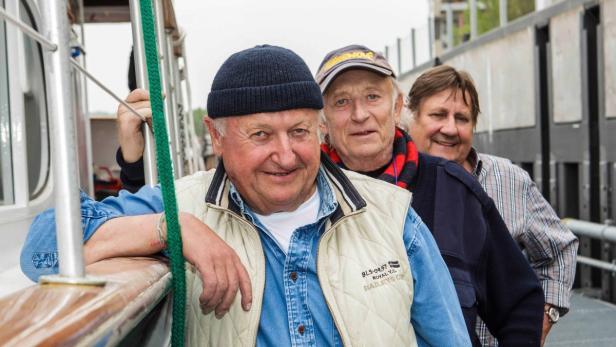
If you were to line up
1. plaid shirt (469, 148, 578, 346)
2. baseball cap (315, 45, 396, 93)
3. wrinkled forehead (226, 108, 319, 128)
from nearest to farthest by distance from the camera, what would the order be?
1. wrinkled forehead (226, 108, 319, 128)
2. baseball cap (315, 45, 396, 93)
3. plaid shirt (469, 148, 578, 346)

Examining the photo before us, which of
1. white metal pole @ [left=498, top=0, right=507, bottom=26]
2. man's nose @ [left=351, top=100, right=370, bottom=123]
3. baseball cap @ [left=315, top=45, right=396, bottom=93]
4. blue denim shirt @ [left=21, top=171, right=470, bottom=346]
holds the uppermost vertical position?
white metal pole @ [left=498, top=0, right=507, bottom=26]

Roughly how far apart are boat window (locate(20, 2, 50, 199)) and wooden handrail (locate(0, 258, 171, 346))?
68.5 inches

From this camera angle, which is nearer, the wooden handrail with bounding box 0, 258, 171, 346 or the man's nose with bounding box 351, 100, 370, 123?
the wooden handrail with bounding box 0, 258, 171, 346

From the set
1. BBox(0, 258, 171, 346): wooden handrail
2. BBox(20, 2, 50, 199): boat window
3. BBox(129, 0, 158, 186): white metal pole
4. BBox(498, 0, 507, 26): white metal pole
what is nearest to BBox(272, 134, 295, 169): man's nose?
BBox(0, 258, 171, 346): wooden handrail

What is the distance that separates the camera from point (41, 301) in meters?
1.14

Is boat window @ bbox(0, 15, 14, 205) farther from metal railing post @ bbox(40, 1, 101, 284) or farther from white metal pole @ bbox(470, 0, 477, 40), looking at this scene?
white metal pole @ bbox(470, 0, 477, 40)

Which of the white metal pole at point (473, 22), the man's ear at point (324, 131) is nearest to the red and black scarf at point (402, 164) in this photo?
the man's ear at point (324, 131)

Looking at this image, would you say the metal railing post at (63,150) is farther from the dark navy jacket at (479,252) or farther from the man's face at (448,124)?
the man's face at (448,124)

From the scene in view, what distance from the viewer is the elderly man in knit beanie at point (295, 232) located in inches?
75.7

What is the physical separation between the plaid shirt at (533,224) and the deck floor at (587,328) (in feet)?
11.7

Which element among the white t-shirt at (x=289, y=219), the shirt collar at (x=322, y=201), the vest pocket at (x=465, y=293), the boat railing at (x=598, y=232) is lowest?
the boat railing at (x=598, y=232)

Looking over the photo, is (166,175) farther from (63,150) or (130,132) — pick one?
(130,132)

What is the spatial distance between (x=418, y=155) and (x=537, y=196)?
0.85 metres

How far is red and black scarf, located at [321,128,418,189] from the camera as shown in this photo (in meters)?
2.76
